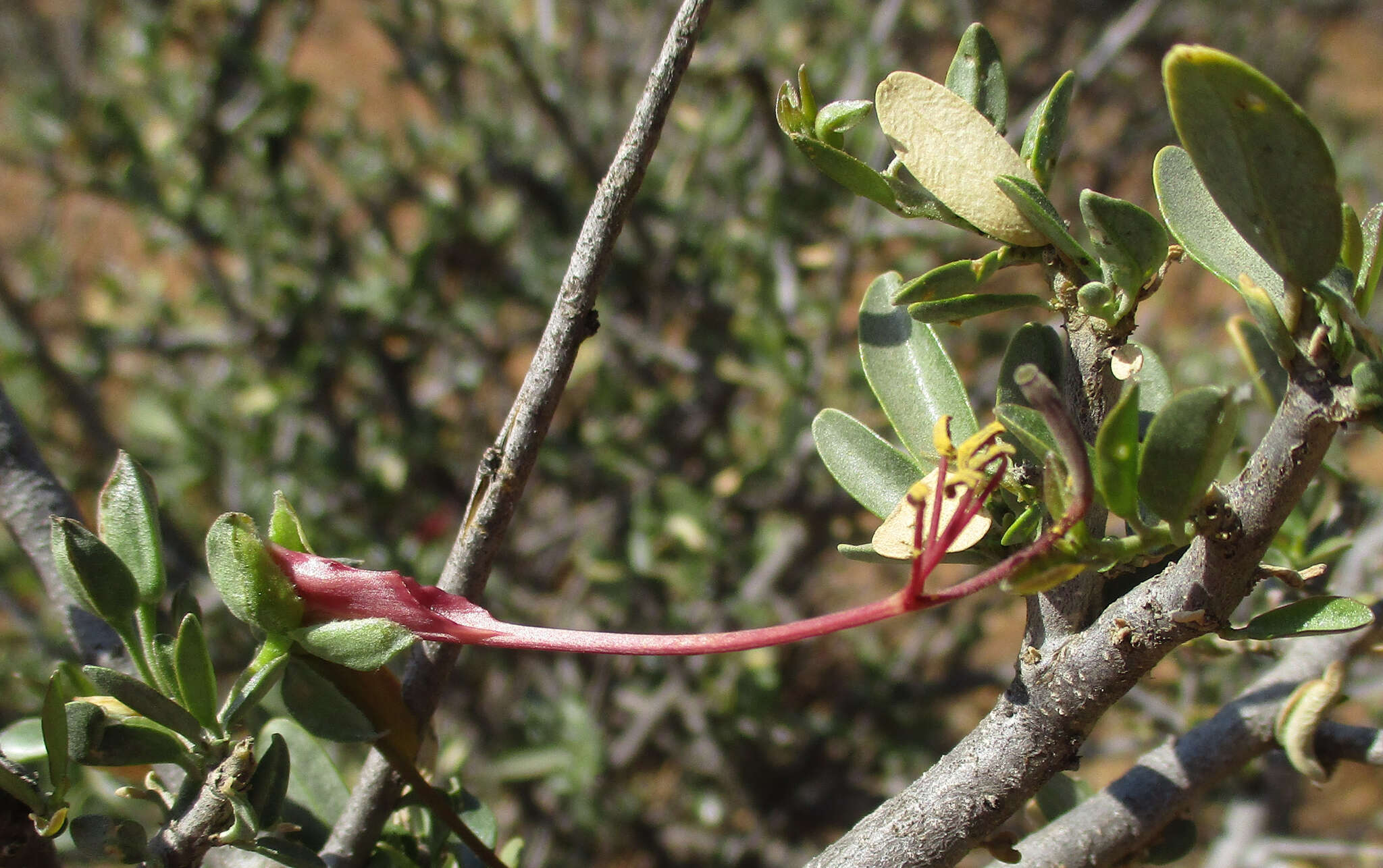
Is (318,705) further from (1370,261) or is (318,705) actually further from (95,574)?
(1370,261)

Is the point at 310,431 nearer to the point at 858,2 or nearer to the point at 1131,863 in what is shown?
the point at 858,2

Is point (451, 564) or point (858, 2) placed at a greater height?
point (858, 2)

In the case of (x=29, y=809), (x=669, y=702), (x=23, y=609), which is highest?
(x=29, y=809)

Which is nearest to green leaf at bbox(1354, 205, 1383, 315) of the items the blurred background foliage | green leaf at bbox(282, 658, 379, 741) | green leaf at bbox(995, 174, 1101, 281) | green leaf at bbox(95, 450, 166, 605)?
green leaf at bbox(995, 174, 1101, 281)

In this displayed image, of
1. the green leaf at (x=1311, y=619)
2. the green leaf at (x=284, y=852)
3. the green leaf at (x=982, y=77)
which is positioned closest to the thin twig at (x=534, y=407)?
the green leaf at (x=284, y=852)

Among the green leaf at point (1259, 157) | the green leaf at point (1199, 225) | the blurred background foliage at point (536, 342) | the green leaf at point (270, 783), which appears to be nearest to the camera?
the green leaf at point (1259, 157)

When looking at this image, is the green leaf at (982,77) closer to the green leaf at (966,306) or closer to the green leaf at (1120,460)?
the green leaf at (966,306)

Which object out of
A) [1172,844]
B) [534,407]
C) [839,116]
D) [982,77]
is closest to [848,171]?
[839,116]

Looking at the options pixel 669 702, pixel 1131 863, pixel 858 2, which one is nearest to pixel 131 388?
pixel 669 702
